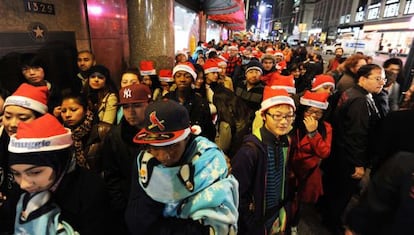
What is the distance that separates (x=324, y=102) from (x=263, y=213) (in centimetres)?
152

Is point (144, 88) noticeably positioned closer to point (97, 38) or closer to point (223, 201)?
point (223, 201)

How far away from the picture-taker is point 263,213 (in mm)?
2133

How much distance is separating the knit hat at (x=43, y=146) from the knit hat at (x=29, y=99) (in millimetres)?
899

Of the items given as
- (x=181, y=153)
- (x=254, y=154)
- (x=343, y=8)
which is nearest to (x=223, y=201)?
(x=181, y=153)

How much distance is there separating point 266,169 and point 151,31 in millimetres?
3560

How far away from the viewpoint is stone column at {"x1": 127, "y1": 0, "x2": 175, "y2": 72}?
14.4 ft

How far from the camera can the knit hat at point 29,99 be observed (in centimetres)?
221

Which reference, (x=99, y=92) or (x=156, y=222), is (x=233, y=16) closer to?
(x=99, y=92)

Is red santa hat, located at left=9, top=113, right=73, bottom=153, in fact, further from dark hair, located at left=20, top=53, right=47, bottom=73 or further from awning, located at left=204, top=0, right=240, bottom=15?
awning, located at left=204, top=0, right=240, bottom=15

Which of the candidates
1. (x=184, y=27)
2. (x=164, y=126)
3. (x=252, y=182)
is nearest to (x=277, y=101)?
(x=252, y=182)

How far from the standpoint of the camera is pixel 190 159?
58.1 inches

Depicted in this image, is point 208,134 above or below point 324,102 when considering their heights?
below

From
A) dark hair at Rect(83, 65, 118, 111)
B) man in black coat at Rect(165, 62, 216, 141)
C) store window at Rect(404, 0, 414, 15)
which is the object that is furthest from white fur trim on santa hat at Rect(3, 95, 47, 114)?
store window at Rect(404, 0, 414, 15)

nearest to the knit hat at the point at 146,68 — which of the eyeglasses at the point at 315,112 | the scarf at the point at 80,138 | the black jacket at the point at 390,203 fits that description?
the scarf at the point at 80,138
